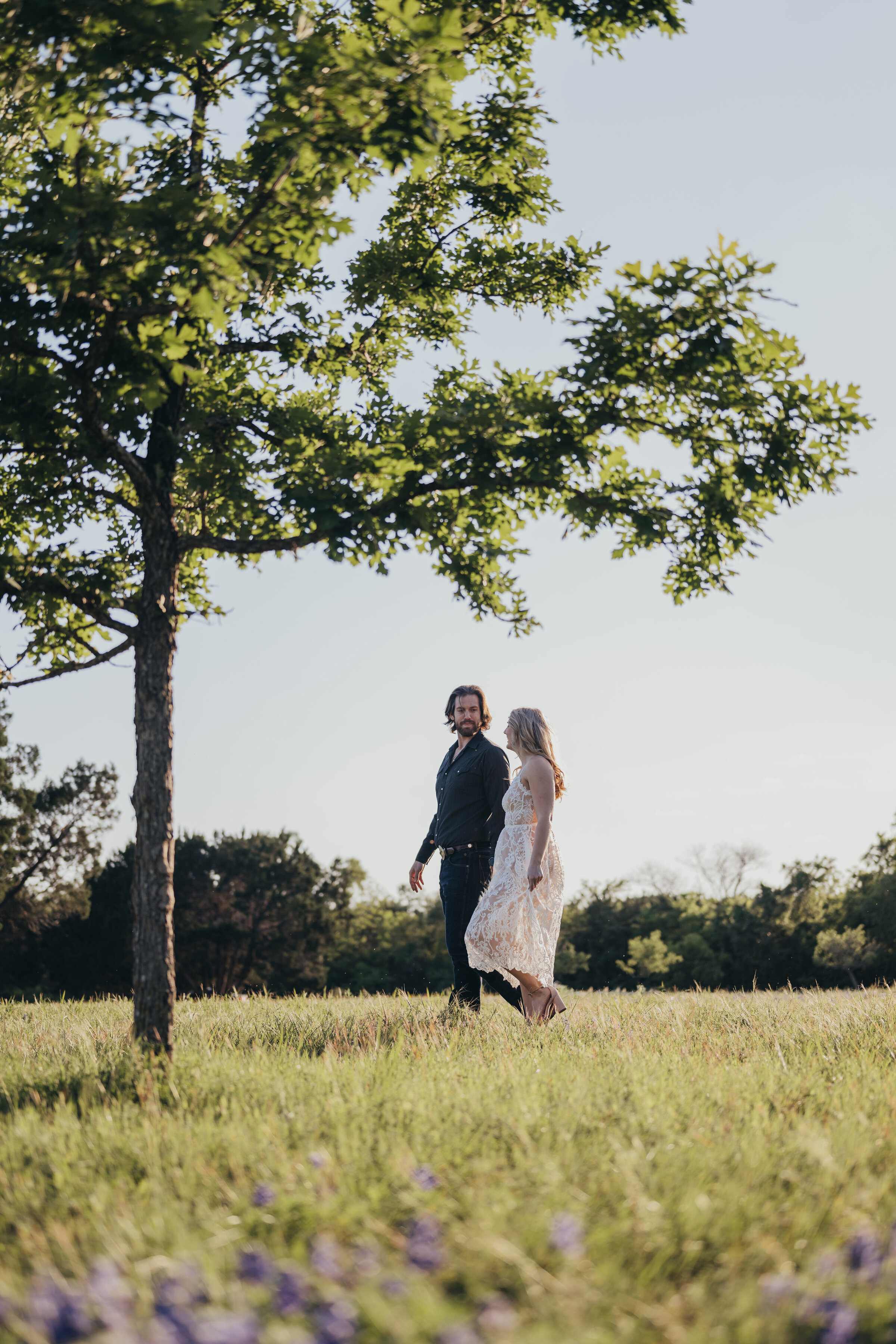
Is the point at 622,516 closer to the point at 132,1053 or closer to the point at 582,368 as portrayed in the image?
the point at 582,368

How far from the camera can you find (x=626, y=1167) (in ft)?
9.59

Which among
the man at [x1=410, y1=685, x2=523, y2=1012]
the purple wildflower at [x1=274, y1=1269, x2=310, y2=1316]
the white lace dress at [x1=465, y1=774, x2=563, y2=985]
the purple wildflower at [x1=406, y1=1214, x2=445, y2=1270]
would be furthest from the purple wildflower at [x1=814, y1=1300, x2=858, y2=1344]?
the man at [x1=410, y1=685, x2=523, y2=1012]

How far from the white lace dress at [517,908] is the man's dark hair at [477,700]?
2.53 ft

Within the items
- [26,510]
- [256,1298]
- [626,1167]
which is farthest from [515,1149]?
[26,510]

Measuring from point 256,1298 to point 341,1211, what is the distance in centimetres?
64

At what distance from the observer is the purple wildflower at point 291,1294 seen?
2.11 meters

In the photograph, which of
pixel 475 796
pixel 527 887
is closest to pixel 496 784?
pixel 475 796

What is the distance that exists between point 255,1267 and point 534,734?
4752 mm

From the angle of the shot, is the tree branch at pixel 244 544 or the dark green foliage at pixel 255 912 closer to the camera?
the tree branch at pixel 244 544

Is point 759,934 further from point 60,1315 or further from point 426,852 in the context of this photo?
point 60,1315

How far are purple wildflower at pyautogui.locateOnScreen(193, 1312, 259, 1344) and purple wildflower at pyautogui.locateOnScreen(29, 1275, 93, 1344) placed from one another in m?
0.32

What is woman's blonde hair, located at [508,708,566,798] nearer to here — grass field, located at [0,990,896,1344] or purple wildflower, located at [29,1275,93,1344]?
grass field, located at [0,990,896,1344]

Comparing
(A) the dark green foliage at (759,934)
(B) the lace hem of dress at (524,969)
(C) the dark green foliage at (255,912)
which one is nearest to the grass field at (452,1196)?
(B) the lace hem of dress at (524,969)

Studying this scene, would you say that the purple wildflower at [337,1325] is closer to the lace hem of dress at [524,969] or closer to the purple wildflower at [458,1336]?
the purple wildflower at [458,1336]
